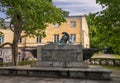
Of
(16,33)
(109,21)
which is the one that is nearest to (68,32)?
(16,33)

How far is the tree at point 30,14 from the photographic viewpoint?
2447 centimetres

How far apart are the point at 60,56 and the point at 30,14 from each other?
30.3ft

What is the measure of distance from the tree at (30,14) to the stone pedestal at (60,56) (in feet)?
26.9

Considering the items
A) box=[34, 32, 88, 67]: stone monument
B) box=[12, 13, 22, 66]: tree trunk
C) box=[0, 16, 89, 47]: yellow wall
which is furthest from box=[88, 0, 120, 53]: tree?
box=[0, 16, 89, 47]: yellow wall

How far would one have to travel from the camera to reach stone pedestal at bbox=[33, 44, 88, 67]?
1642 centimetres

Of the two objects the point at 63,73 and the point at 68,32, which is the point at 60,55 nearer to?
the point at 63,73

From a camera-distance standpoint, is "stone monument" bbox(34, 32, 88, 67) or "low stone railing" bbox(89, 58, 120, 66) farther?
"low stone railing" bbox(89, 58, 120, 66)

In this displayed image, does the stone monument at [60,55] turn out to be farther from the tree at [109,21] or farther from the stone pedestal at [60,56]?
the tree at [109,21]


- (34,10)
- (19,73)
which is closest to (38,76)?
(19,73)

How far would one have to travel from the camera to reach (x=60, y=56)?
16.7 meters

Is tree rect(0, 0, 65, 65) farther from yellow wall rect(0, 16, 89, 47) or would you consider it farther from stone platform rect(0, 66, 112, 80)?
yellow wall rect(0, 16, 89, 47)

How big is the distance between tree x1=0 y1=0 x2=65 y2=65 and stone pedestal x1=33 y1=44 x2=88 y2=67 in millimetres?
8202

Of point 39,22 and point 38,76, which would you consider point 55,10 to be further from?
point 38,76

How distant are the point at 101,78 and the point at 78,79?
113 cm
